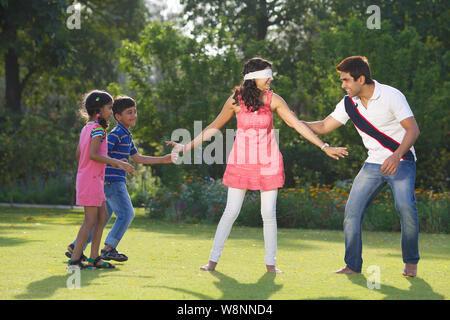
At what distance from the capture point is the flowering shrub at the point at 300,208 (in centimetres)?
1357

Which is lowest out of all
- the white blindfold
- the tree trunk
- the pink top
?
the pink top

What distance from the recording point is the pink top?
6703 millimetres

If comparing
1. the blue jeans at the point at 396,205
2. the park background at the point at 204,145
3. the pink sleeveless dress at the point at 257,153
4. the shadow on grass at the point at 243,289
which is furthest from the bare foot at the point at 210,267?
the blue jeans at the point at 396,205

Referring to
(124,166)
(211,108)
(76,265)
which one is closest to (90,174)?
(124,166)

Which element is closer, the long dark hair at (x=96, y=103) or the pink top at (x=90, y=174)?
the pink top at (x=90, y=174)

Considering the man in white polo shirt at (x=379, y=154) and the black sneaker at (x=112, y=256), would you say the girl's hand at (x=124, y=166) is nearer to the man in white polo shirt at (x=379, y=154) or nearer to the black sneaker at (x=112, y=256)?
the black sneaker at (x=112, y=256)

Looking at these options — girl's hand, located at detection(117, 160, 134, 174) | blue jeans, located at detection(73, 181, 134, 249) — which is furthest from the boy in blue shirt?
girl's hand, located at detection(117, 160, 134, 174)

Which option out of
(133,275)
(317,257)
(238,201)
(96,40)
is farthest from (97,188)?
(96,40)

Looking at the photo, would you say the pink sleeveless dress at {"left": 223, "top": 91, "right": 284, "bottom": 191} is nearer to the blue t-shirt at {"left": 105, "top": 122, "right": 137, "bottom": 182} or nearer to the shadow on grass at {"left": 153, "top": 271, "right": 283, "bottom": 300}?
the shadow on grass at {"left": 153, "top": 271, "right": 283, "bottom": 300}

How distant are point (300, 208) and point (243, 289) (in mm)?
8552

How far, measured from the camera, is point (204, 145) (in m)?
18.5

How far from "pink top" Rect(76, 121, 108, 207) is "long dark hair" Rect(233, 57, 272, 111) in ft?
4.67

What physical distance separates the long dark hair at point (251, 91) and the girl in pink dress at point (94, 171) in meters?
1.31
